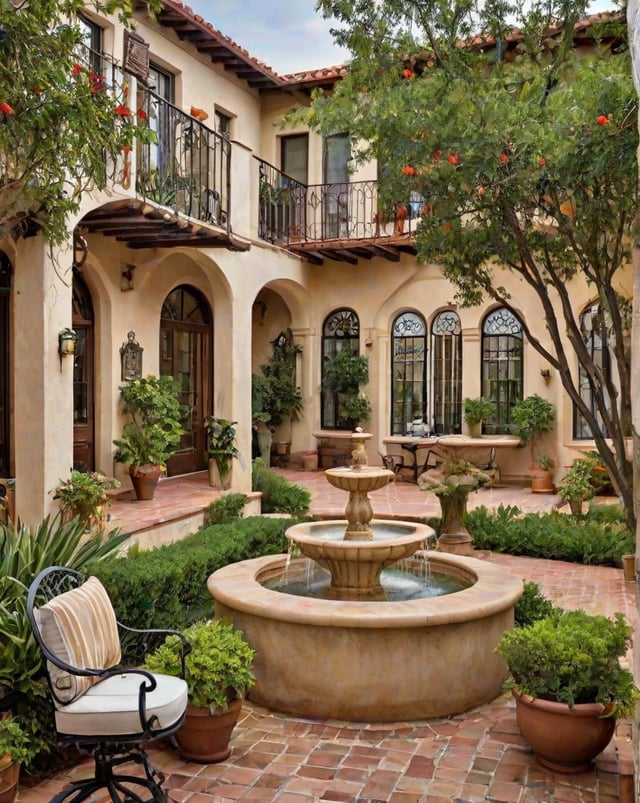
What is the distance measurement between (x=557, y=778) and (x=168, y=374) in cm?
966

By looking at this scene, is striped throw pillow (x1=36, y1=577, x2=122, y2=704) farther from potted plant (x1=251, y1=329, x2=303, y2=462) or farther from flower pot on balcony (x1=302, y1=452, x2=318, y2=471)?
flower pot on balcony (x1=302, y1=452, x2=318, y2=471)

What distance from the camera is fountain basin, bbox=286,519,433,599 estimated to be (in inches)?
220

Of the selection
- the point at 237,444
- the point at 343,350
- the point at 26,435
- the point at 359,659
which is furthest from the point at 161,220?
the point at 343,350

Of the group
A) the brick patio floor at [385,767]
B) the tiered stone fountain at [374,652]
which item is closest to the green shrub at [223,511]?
the tiered stone fountain at [374,652]

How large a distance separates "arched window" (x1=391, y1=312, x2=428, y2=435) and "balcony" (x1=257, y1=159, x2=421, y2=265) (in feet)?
4.83

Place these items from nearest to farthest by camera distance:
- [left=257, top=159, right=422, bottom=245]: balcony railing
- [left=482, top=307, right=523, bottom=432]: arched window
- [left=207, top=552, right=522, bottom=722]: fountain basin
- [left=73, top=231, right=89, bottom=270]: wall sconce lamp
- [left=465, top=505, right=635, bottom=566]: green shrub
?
[left=207, top=552, right=522, bottom=722]: fountain basin
[left=73, top=231, right=89, bottom=270]: wall sconce lamp
[left=465, top=505, right=635, bottom=566]: green shrub
[left=257, top=159, right=422, bottom=245]: balcony railing
[left=482, top=307, right=523, bottom=432]: arched window

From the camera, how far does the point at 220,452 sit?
11.5 metres

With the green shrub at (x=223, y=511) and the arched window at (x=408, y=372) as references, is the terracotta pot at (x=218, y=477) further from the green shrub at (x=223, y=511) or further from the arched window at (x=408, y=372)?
the arched window at (x=408, y=372)

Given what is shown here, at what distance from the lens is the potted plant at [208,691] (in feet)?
13.9

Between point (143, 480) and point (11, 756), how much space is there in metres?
6.55

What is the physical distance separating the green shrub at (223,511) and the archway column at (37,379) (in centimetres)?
276

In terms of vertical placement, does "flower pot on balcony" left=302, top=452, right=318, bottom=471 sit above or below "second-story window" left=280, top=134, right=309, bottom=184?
below

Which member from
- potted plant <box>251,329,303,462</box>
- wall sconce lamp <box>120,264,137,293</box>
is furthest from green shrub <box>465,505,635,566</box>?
potted plant <box>251,329,303,462</box>

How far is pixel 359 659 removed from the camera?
4.86m
